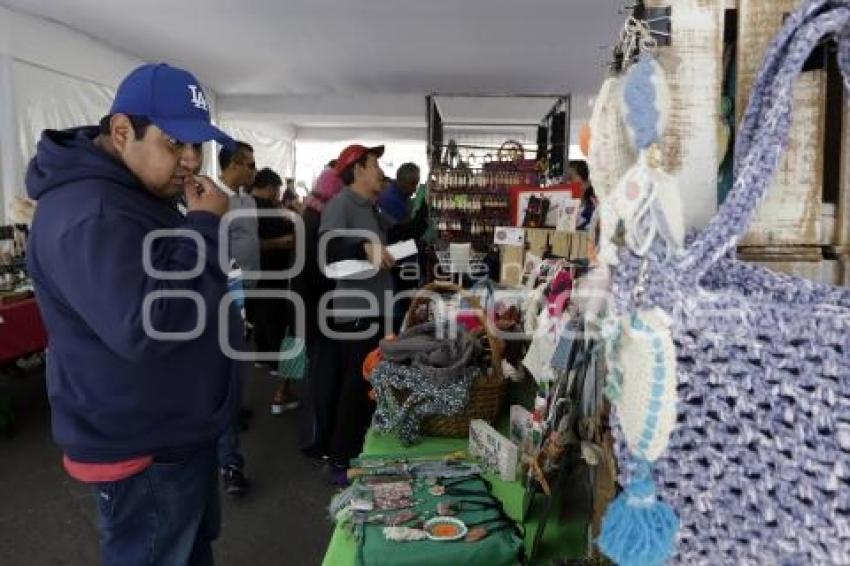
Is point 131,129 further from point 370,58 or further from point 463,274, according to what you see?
point 370,58

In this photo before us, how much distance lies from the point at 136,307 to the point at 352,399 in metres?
1.75

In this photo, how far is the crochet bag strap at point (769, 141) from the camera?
49 centimetres

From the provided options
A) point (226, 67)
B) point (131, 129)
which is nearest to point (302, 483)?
point (131, 129)

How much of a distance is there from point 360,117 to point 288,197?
321 cm

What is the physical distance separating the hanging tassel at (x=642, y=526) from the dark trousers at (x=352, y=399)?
7.51 ft

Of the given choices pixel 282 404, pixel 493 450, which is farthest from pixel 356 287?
pixel 282 404

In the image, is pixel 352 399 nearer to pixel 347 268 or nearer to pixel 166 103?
pixel 347 268

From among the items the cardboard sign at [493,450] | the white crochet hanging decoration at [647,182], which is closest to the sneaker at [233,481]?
the cardboard sign at [493,450]

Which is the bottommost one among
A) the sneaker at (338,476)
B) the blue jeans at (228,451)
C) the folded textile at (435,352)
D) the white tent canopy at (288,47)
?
the sneaker at (338,476)

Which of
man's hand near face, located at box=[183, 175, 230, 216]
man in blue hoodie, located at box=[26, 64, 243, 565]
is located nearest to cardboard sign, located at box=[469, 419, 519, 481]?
man in blue hoodie, located at box=[26, 64, 243, 565]

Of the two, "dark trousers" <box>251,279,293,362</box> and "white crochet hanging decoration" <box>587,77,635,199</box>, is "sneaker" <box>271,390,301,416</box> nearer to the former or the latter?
"dark trousers" <box>251,279,293,362</box>

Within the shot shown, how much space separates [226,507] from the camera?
8.68 ft

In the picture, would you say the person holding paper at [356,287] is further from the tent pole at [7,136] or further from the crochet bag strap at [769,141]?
the tent pole at [7,136]

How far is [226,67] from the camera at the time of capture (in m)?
7.28
